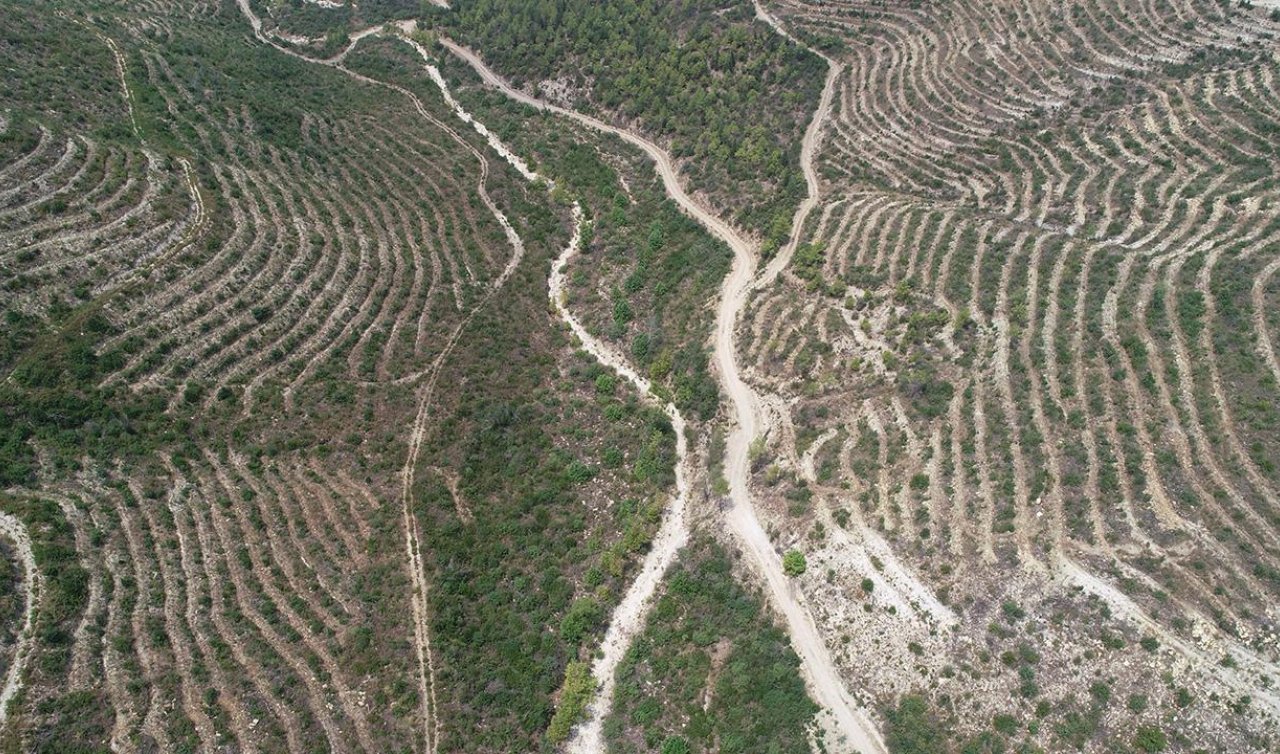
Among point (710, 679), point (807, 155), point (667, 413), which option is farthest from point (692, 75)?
point (710, 679)

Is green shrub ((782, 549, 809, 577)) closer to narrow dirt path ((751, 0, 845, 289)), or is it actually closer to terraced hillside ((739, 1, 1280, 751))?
terraced hillside ((739, 1, 1280, 751))

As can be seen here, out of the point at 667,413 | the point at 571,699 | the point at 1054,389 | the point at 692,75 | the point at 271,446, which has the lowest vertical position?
the point at 571,699

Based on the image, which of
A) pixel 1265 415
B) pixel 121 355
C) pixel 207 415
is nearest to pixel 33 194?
pixel 121 355

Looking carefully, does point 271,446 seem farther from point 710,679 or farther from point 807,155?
point 807,155

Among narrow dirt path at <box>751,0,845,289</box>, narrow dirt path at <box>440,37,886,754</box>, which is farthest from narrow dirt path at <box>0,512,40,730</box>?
narrow dirt path at <box>751,0,845,289</box>

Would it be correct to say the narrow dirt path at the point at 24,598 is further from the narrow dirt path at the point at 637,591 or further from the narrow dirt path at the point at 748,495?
the narrow dirt path at the point at 748,495

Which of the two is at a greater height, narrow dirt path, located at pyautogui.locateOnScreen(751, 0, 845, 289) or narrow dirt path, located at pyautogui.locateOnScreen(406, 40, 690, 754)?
narrow dirt path, located at pyautogui.locateOnScreen(751, 0, 845, 289)
